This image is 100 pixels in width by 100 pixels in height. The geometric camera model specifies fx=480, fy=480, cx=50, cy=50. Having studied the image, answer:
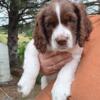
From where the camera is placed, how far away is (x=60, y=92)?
8.79ft

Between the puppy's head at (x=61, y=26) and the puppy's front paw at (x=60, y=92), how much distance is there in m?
0.22

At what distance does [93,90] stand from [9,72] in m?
5.45

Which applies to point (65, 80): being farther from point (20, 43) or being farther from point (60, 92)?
point (20, 43)

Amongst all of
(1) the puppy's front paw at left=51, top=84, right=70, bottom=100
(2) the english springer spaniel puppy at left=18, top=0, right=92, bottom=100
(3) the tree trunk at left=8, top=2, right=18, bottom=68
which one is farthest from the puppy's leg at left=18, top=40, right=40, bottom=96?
(3) the tree trunk at left=8, top=2, right=18, bottom=68

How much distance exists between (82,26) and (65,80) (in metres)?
0.32

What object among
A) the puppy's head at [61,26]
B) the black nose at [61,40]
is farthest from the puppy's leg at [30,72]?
the black nose at [61,40]

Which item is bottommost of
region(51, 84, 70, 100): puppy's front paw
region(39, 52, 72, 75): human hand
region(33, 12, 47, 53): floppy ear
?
region(51, 84, 70, 100): puppy's front paw

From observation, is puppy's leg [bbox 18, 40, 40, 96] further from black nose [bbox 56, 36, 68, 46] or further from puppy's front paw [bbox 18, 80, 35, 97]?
black nose [bbox 56, 36, 68, 46]

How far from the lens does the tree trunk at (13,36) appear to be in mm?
7473

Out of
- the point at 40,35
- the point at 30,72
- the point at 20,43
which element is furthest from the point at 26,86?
the point at 20,43

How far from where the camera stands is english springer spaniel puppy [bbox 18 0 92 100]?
263cm

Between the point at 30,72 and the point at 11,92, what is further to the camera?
the point at 11,92

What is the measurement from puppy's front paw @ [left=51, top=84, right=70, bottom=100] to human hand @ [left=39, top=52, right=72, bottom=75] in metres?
0.16

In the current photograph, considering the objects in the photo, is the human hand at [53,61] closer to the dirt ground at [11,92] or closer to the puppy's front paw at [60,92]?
the puppy's front paw at [60,92]
